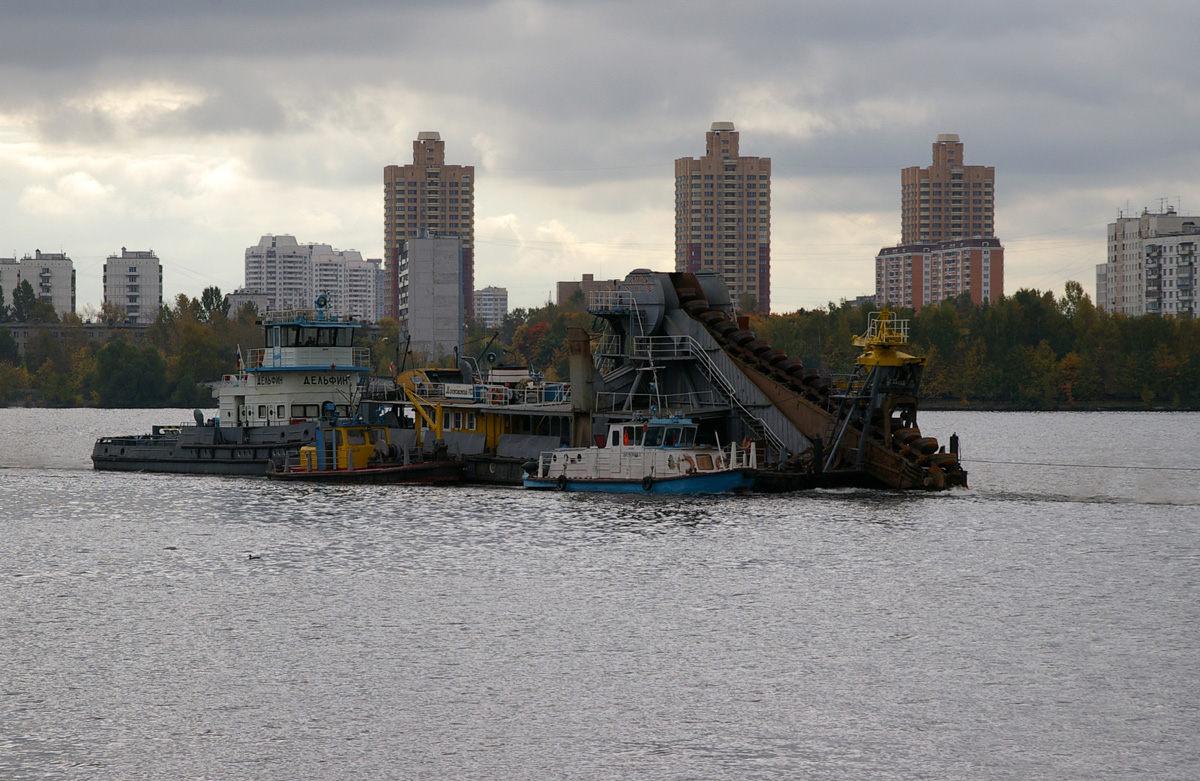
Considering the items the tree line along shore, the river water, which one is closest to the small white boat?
the river water

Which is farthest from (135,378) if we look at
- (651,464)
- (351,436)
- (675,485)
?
(675,485)

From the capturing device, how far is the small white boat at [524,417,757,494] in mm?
58750

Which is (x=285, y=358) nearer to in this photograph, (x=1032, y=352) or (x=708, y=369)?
(x=708, y=369)

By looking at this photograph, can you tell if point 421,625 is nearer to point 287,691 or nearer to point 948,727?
point 287,691

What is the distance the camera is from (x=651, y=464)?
59.2 m

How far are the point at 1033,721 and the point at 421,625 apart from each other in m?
15.7

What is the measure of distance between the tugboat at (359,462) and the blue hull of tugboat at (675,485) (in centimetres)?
841

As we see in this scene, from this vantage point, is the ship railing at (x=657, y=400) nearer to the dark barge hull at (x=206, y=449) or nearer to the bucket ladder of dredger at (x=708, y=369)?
the bucket ladder of dredger at (x=708, y=369)

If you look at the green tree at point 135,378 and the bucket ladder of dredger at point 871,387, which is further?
the green tree at point 135,378

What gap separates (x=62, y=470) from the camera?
283 ft

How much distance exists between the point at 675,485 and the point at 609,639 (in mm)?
24959

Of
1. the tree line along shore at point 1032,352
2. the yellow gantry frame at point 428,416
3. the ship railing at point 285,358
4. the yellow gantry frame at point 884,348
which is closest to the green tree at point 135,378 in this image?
the tree line along shore at point 1032,352

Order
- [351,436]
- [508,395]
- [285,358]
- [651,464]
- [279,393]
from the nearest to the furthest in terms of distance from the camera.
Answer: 1. [651,464]
2. [351,436]
3. [508,395]
4. [285,358]
5. [279,393]

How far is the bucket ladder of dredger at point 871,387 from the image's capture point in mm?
58969
